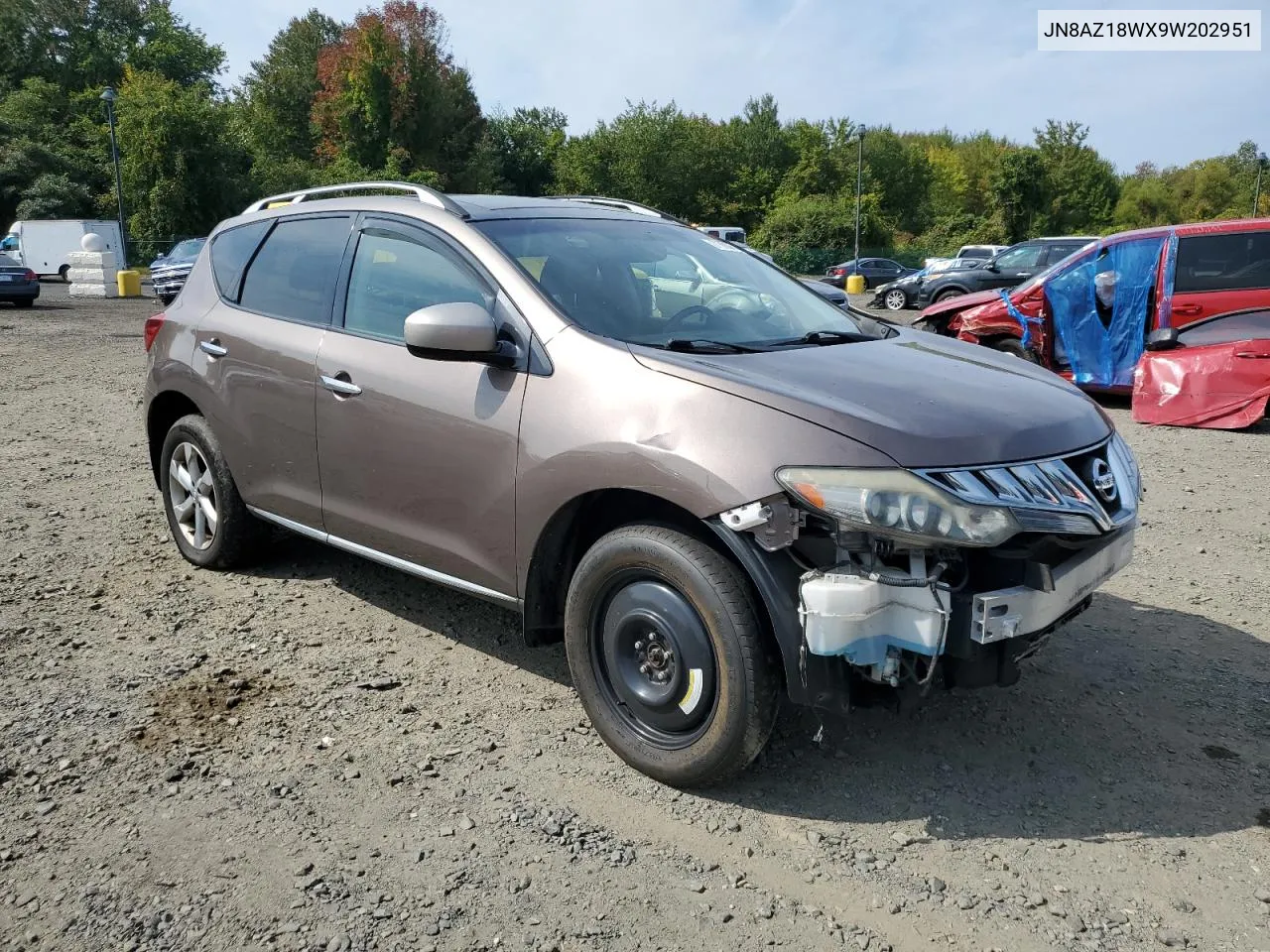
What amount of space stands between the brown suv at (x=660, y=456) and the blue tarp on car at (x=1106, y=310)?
6.75 metres

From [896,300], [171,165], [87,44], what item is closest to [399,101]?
[171,165]

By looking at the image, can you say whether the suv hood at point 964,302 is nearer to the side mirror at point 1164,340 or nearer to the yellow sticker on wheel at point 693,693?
the side mirror at point 1164,340

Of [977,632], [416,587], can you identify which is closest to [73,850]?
[416,587]

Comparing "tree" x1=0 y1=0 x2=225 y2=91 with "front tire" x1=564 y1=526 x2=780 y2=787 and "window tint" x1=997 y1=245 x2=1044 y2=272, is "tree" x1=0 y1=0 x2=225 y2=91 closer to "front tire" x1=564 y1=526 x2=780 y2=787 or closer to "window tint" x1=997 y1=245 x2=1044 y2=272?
"window tint" x1=997 y1=245 x2=1044 y2=272

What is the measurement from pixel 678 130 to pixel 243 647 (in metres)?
66.3

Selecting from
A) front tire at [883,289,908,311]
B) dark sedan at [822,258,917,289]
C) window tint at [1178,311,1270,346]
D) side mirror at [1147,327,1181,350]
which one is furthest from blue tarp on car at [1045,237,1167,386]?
dark sedan at [822,258,917,289]

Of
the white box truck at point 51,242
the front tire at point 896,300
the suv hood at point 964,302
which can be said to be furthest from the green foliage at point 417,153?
the suv hood at point 964,302

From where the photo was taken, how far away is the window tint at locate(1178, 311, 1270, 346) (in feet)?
28.5

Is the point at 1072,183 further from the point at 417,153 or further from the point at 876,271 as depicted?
the point at 417,153

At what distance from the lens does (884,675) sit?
8.70ft

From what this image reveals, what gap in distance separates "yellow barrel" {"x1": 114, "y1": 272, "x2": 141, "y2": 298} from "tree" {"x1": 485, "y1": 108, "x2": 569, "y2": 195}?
35.4m

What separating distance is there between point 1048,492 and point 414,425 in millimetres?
2079

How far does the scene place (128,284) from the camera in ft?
92.5

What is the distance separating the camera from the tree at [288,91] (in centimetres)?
6303
